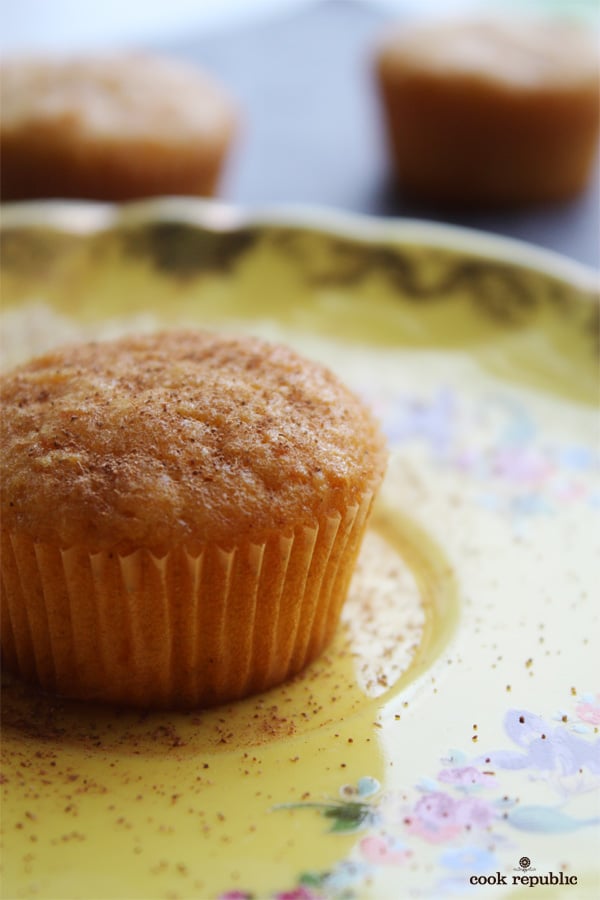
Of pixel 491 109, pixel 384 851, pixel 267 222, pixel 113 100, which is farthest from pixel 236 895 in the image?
pixel 491 109

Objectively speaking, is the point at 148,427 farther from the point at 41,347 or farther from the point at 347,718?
the point at 41,347

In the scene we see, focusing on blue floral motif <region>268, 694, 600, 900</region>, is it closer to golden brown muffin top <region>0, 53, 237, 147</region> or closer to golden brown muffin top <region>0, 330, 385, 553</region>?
golden brown muffin top <region>0, 330, 385, 553</region>

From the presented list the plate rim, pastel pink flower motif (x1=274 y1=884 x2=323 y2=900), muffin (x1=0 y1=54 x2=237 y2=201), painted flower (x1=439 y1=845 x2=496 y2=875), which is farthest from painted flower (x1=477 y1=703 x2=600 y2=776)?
muffin (x1=0 y1=54 x2=237 y2=201)

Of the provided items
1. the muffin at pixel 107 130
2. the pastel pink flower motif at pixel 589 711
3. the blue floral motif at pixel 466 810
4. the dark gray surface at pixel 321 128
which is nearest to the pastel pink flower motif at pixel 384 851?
the blue floral motif at pixel 466 810

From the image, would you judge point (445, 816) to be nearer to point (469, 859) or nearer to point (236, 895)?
point (469, 859)

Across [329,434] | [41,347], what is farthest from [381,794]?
[41,347]

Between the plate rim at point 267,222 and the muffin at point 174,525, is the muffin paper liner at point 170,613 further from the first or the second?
the plate rim at point 267,222
